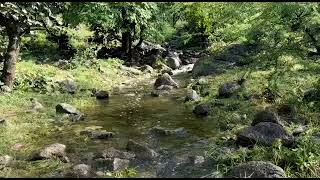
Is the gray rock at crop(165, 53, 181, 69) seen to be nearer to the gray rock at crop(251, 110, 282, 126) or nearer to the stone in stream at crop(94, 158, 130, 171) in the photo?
the gray rock at crop(251, 110, 282, 126)

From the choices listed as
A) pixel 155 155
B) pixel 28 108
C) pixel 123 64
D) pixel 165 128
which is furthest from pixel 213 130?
pixel 123 64

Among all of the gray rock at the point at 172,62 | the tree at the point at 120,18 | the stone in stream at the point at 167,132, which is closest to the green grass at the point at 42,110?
the stone in stream at the point at 167,132

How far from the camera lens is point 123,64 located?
3058cm

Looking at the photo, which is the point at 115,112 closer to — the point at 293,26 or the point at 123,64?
the point at 293,26

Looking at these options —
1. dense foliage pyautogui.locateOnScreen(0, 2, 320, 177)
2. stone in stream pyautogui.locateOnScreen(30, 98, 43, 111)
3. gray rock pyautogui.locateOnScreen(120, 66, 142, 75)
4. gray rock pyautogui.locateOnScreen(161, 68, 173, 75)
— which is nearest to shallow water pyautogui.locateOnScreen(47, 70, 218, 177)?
dense foliage pyautogui.locateOnScreen(0, 2, 320, 177)

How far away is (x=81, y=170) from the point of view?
1025 centimetres

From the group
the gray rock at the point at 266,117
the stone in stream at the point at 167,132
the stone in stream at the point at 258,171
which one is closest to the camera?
the stone in stream at the point at 258,171

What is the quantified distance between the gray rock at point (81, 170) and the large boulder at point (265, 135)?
13.0 feet

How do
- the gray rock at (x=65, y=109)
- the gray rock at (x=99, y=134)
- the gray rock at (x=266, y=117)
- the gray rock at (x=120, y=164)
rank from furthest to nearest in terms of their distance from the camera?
the gray rock at (x=65, y=109)
the gray rock at (x=99, y=134)
the gray rock at (x=266, y=117)
the gray rock at (x=120, y=164)

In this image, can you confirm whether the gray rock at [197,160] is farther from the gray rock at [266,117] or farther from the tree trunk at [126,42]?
the tree trunk at [126,42]

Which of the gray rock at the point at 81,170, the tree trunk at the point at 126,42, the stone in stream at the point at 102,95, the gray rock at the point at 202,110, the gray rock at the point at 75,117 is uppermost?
the tree trunk at the point at 126,42

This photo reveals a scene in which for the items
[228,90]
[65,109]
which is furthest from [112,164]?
[228,90]

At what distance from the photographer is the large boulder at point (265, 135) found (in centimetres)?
1111

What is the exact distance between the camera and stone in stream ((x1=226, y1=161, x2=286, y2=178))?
9.14 meters
